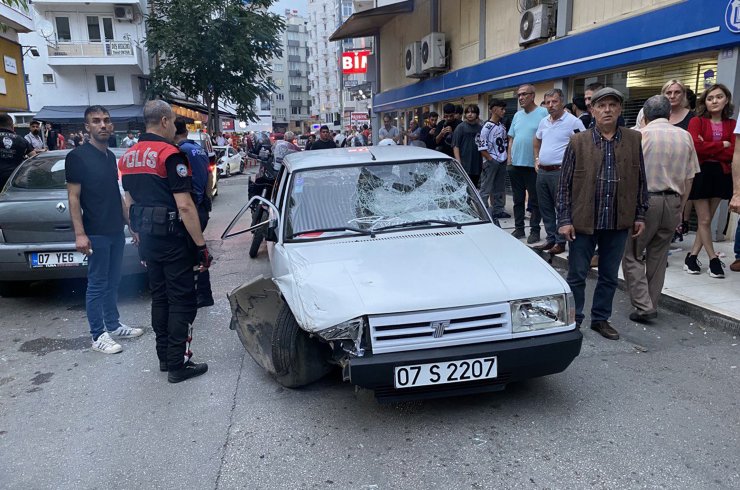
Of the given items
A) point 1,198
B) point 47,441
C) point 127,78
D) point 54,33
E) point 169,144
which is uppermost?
point 54,33

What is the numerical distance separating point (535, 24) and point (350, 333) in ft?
32.4

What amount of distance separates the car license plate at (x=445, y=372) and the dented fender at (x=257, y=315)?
1123mm

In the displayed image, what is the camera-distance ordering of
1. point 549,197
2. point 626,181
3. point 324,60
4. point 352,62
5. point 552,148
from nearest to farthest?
point 626,181
point 552,148
point 549,197
point 352,62
point 324,60

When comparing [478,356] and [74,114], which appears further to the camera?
[74,114]

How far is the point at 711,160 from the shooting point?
572 centimetres

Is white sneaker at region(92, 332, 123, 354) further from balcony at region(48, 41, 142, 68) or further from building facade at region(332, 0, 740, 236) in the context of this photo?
balcony at region(48, 41, 142, 68)

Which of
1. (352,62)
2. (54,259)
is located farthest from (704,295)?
(352,62)

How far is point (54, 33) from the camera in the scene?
3375 cm

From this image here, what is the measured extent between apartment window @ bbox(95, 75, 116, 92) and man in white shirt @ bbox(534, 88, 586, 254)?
35.1 m

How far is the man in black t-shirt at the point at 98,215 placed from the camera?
4.33 metres

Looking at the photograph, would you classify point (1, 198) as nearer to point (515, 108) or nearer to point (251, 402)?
point (251, 402)

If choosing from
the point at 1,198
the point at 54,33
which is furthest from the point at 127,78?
the point at 1,198

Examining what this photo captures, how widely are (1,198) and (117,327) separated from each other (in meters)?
2.24

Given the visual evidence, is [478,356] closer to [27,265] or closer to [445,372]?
[445,372]
